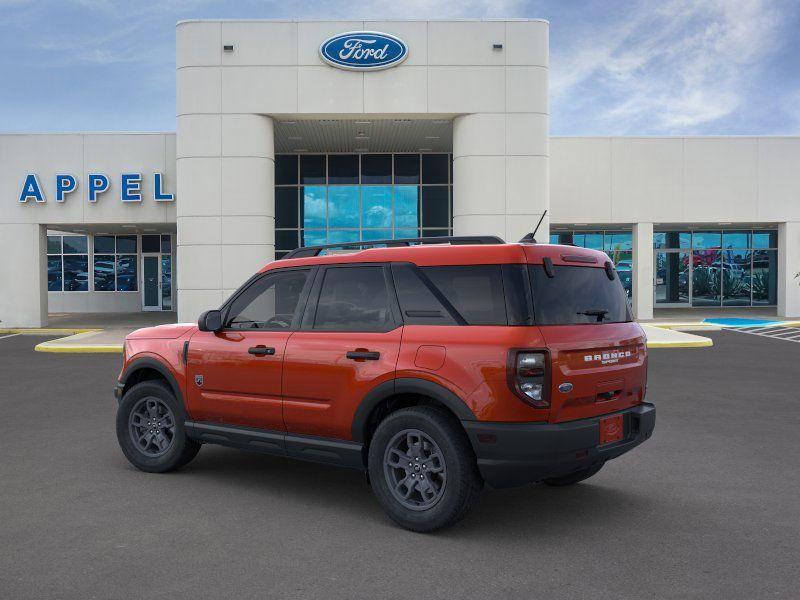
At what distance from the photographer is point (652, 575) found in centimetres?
398

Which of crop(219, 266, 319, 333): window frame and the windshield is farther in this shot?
crop(219, 266, 319, 333): window frame

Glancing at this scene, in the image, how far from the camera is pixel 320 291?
542 cm

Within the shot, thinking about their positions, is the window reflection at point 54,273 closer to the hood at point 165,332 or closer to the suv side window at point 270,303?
the hood at point 165,332

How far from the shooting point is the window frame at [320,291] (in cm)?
493

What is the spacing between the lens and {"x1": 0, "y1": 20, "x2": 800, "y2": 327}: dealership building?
18.9 metres

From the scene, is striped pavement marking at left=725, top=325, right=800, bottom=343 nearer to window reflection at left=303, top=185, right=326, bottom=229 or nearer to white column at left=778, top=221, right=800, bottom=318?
white column at left=778, top=221, right=800, bottom=318

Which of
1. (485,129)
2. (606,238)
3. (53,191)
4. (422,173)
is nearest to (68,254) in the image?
(53,191)

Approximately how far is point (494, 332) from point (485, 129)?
15389mm

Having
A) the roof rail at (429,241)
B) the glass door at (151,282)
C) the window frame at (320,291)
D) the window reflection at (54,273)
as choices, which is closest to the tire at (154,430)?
the window frame at (320,291)

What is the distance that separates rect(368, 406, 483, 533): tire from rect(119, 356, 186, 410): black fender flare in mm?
2033

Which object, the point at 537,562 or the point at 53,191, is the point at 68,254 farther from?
the point at 537,562

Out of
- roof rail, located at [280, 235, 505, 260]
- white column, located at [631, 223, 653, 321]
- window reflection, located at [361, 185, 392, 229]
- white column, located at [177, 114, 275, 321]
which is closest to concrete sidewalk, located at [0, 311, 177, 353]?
white column, located at [177, 114, 275, 321]

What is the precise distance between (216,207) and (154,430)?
1337 centimetres

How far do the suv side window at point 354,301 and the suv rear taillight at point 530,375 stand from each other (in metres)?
0.99
